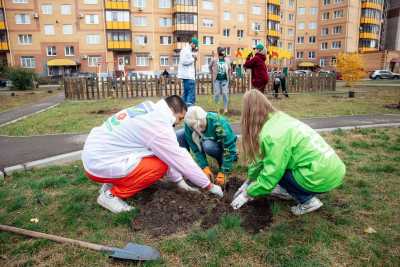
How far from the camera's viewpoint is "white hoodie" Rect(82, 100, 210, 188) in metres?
2.87

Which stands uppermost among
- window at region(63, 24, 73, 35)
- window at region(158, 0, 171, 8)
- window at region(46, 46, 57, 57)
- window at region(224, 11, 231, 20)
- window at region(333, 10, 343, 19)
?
window at region(333, 10, 343, 19)

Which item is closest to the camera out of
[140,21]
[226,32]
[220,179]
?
[220,179]

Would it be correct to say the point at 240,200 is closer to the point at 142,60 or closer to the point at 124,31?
the point at 124,31

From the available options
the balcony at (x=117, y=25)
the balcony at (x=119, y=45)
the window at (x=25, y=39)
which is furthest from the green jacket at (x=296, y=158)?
the window at (x=25, y=39)

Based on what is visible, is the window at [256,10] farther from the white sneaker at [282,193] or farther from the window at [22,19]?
the white sneaker at [282,193]

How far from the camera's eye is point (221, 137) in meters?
3.90

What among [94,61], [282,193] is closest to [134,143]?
[282,193]

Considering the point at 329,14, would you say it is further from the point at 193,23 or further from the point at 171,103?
the point at 171,103

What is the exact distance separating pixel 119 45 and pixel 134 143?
4421cm

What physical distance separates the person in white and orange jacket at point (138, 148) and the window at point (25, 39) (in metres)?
47.4

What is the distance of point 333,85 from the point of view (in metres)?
19.5

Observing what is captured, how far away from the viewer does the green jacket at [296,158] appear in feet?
8.75

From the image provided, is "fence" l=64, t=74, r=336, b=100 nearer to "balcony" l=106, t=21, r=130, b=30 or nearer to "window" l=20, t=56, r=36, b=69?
"balcony" l=106, t=21, r=130, b=30

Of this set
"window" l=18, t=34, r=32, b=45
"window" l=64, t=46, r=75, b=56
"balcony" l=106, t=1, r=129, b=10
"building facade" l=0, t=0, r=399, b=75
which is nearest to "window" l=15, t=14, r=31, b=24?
"building facade" l=0, t=0, r=399, b=75
